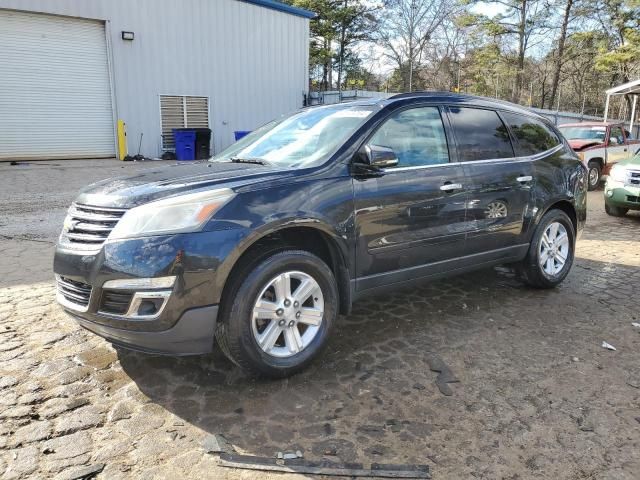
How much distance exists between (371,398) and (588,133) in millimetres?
13391

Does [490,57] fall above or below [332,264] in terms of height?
above

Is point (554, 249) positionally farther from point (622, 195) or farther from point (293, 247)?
point (622, 195)

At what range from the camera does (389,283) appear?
3.67 meters

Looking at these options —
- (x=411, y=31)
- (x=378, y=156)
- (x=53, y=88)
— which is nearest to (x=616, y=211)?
(x=378, y=156)

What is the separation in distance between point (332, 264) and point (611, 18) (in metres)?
37.8

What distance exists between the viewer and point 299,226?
122 inches

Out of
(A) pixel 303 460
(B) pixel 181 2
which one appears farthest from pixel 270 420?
(B) pixel 181 2

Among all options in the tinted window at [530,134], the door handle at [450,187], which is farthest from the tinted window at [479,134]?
the door handle at [450,187]

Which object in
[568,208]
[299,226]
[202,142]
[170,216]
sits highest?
[202,142]

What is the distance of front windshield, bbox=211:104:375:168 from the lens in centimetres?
351

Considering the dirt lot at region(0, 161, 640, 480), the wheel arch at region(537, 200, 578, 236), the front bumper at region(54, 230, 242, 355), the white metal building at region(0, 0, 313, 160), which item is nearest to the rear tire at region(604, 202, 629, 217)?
the wheel arch at region(537, 200, 578, 236)

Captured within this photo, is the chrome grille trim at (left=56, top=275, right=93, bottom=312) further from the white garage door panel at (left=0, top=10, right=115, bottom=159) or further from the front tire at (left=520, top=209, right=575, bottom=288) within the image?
the white garage door panel at (left=0, top=10, right=115, bottom=159)

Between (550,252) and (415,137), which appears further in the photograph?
(550,252)

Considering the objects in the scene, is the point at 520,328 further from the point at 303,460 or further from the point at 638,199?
the point at 638,199
